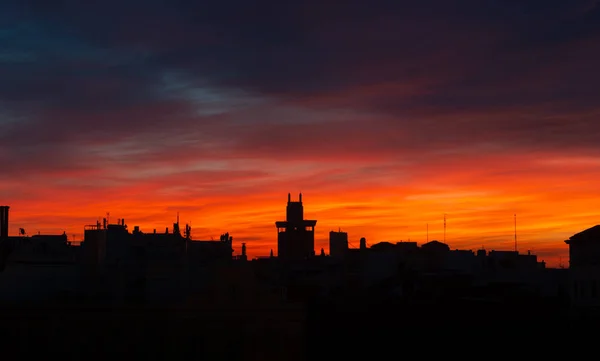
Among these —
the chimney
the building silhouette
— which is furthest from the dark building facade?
the chimney

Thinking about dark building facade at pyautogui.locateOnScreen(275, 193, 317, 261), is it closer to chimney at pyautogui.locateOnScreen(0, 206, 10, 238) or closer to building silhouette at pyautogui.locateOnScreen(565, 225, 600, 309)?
building silhouette at pyautogui.locateOnScreen(565, 225, 600, 309)

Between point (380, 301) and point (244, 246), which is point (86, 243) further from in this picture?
point (380, 301)

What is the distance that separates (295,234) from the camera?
133m

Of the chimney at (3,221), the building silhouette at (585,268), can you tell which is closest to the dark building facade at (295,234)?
the building silhouette at (585,268)

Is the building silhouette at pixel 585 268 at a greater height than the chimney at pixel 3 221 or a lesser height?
lesser

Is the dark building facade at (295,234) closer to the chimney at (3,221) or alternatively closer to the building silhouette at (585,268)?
the building silhouette at (585,268)

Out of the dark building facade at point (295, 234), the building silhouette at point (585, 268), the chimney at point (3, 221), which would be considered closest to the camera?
the chimney at point (3, 221)

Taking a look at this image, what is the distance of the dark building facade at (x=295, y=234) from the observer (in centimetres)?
13200

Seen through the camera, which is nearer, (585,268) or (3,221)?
(3,221)

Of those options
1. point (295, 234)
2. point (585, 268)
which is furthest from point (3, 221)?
point (295, 234)

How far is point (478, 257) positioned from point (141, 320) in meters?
61.8

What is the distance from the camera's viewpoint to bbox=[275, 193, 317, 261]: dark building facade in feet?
433

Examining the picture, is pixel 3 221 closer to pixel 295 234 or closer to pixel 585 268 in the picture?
pixel 585 268

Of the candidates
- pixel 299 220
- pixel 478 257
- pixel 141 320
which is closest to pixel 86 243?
pixel 141 320
